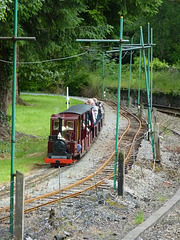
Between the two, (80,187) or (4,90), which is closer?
(80,187)

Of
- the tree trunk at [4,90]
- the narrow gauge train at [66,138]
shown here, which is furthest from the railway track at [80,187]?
the tree trunk at [4,90]

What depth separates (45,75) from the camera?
1590 inches

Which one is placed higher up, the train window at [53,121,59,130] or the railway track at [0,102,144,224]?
the train window at [53,121,59,130]

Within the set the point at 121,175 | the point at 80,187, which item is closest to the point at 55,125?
the point at 80,187

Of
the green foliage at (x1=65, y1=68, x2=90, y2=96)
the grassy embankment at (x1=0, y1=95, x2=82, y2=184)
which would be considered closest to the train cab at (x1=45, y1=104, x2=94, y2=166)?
the grassy embankment at (x1=0, y1=95, x2=82, y2=184)

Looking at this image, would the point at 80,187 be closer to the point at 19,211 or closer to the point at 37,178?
the point at 37,178

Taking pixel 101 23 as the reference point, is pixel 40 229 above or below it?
below

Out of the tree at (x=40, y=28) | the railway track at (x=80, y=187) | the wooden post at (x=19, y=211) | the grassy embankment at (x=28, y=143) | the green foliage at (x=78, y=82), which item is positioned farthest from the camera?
the green foliage at (x=78, y=82)

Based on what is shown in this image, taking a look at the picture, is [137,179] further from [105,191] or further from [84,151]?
[84,151]

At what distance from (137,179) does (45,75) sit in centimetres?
2606

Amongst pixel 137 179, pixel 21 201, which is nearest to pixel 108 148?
pixel 137 179

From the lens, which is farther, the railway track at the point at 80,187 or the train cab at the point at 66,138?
the train cab at the point at 66,138

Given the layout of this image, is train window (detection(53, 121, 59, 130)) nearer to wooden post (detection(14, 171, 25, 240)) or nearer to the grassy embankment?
the grassy embankment

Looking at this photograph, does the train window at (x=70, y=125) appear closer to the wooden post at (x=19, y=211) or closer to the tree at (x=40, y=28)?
the tree at (x=40, y=28)
